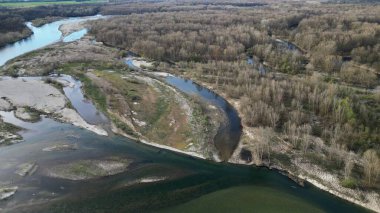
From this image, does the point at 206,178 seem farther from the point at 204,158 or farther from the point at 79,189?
the point at 79,189

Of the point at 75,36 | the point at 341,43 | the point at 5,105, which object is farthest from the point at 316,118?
the point at 75,36

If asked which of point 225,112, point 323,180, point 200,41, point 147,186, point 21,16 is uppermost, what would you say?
point 21,16

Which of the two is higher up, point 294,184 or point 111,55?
point 111,55

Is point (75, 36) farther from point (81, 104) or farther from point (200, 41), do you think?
point (81, 104)

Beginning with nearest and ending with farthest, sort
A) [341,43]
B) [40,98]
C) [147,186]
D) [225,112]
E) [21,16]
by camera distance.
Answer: [147,186] < [225,112] < [40,98] < [341,43] < [21,16]

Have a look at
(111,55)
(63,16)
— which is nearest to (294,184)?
(111,55)
